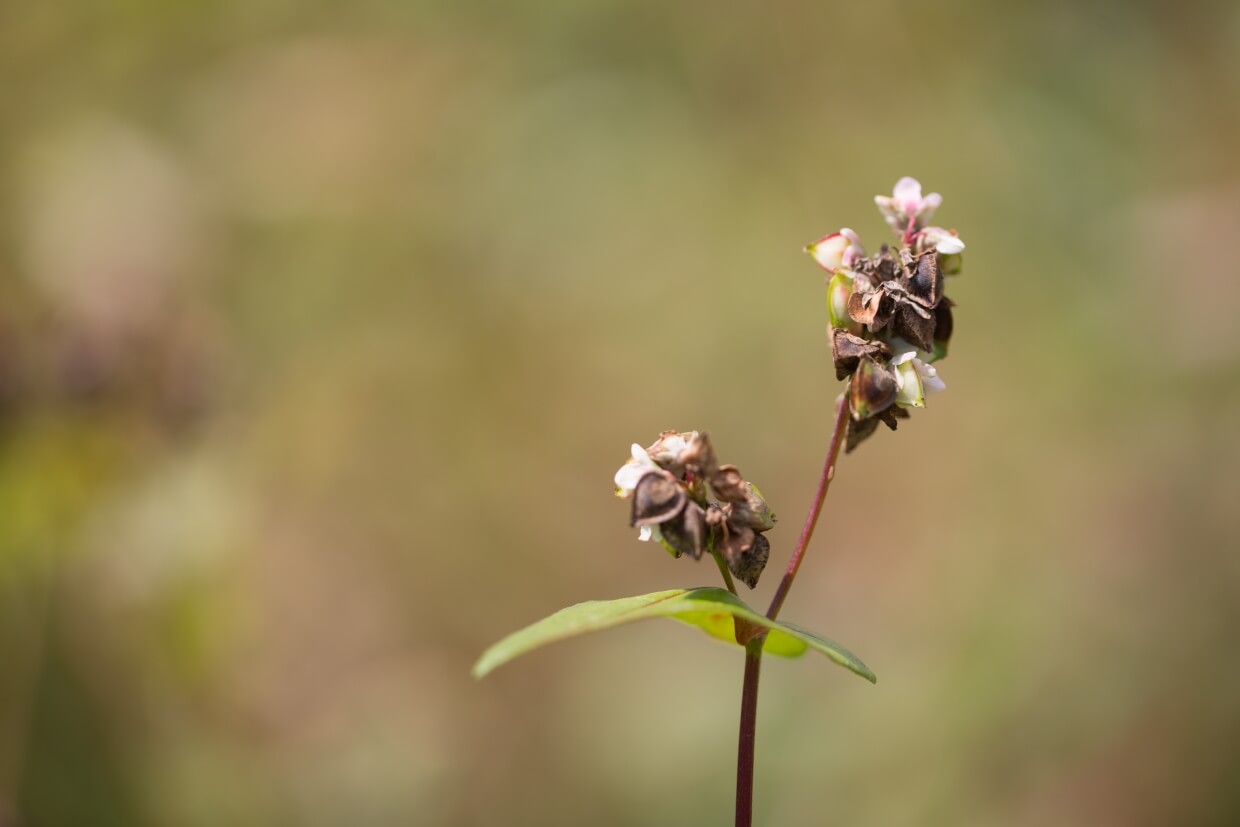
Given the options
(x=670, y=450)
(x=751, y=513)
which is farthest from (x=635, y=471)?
(x=751, y=513)

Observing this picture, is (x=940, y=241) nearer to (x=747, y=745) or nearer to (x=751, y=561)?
(x=751, y=561)

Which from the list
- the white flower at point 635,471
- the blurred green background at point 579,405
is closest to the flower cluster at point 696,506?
the white flower at point 635,471

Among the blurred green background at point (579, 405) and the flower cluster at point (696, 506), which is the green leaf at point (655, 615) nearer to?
the flower cluster at point (696, 506)

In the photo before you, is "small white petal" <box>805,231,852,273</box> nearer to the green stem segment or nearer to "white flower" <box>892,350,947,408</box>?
"white flower" <box>892,350,947,408</box>

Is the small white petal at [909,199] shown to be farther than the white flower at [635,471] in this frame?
Yes

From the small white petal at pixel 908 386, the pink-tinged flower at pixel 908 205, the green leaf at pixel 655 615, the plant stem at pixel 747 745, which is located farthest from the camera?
the pink-tinged flower at pixel 908 205

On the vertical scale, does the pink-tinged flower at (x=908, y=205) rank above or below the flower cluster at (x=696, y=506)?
above

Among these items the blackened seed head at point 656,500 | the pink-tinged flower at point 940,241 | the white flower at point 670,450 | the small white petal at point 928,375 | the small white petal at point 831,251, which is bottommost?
the blackened seed head at point 656,500
